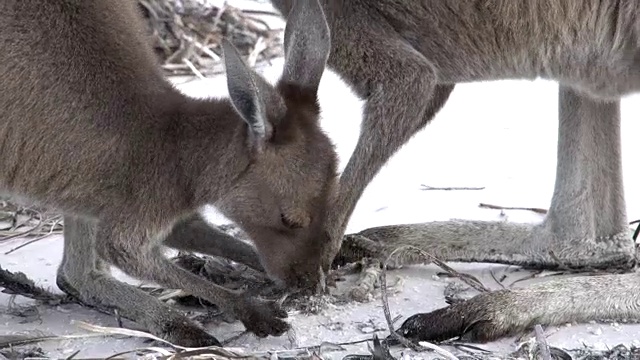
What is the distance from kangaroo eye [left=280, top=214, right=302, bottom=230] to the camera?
399 centimetres

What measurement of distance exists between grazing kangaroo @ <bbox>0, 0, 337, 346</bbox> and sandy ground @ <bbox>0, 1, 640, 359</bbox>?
182 mm

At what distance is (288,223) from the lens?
158 inches

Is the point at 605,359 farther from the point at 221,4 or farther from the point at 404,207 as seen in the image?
the point at 221,4

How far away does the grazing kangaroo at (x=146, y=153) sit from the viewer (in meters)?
3.99

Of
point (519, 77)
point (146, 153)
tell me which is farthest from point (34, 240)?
point (519, 77)

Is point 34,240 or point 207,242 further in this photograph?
point 34,240

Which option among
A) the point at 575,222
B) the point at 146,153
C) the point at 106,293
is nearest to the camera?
the point at 146,153

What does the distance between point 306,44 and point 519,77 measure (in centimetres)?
102

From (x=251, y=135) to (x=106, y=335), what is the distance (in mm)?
764

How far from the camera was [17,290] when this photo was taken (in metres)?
4.27

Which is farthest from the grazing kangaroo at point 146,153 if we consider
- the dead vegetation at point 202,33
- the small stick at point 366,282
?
the dead vegetation at point 202,33

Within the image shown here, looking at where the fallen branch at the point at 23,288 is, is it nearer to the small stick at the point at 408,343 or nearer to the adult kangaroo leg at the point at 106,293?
the adult kangaroo leg at the point at 106,293

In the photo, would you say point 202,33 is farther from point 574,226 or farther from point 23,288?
point 23,288

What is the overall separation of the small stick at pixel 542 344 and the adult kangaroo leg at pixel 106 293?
954mm
